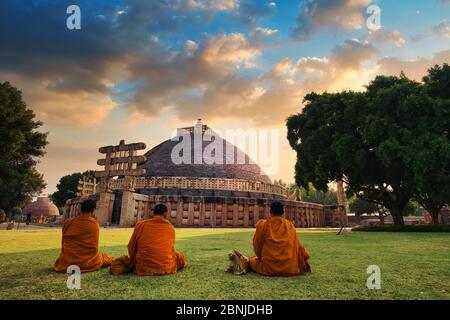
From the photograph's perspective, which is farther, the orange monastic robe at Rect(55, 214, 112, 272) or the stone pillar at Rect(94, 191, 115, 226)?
the stone pillar at Rect(94, 191, 115, 226)

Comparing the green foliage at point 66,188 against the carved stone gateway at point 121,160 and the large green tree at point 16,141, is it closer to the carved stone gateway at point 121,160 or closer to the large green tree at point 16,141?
the large green tree at point 16,141

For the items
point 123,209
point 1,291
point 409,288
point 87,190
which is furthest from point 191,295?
point 87,190

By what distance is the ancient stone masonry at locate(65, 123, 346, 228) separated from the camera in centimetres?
2347

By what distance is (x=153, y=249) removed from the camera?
5160 mm

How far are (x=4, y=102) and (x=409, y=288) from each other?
89.7 feet

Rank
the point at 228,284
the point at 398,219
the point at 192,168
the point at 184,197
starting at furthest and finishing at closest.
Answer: the point at 192,168, the point at 184,197, the point at 398,219, the point at 228,284

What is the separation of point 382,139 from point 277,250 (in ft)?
48.5

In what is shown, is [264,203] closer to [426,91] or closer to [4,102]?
[426,91]

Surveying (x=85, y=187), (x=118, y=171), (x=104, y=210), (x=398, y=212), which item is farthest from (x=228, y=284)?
(x=85, y=187)

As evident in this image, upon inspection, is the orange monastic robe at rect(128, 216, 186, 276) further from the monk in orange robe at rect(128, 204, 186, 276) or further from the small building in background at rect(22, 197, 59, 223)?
the small building in background at rect(22, 197, 59, 223)

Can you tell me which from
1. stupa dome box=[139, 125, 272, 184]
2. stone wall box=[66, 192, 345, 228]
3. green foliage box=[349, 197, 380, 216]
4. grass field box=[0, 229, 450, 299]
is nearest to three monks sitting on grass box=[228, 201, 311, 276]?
grass field box=[0, 229, 450, 299]

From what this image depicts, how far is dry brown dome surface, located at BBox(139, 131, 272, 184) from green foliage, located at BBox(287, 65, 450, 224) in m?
16.7

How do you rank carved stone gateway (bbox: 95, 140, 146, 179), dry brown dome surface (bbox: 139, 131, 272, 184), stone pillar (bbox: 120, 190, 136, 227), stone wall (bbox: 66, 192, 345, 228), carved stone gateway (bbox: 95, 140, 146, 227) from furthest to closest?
1. dry brown dome surface (bbox: 139, 131, 272, 184)
2. stone wall (bbox: 66, 192, 345, 228)
3. carved stone gateway (bbox: 95, 140, 146, 179)
4. carved stone gateway (bbox: 95, 140, 146, 227)
5. stone pillar (bbox: 120, 190, 136, 227)

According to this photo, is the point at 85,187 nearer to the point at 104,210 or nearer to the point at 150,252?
the point at 104,210
